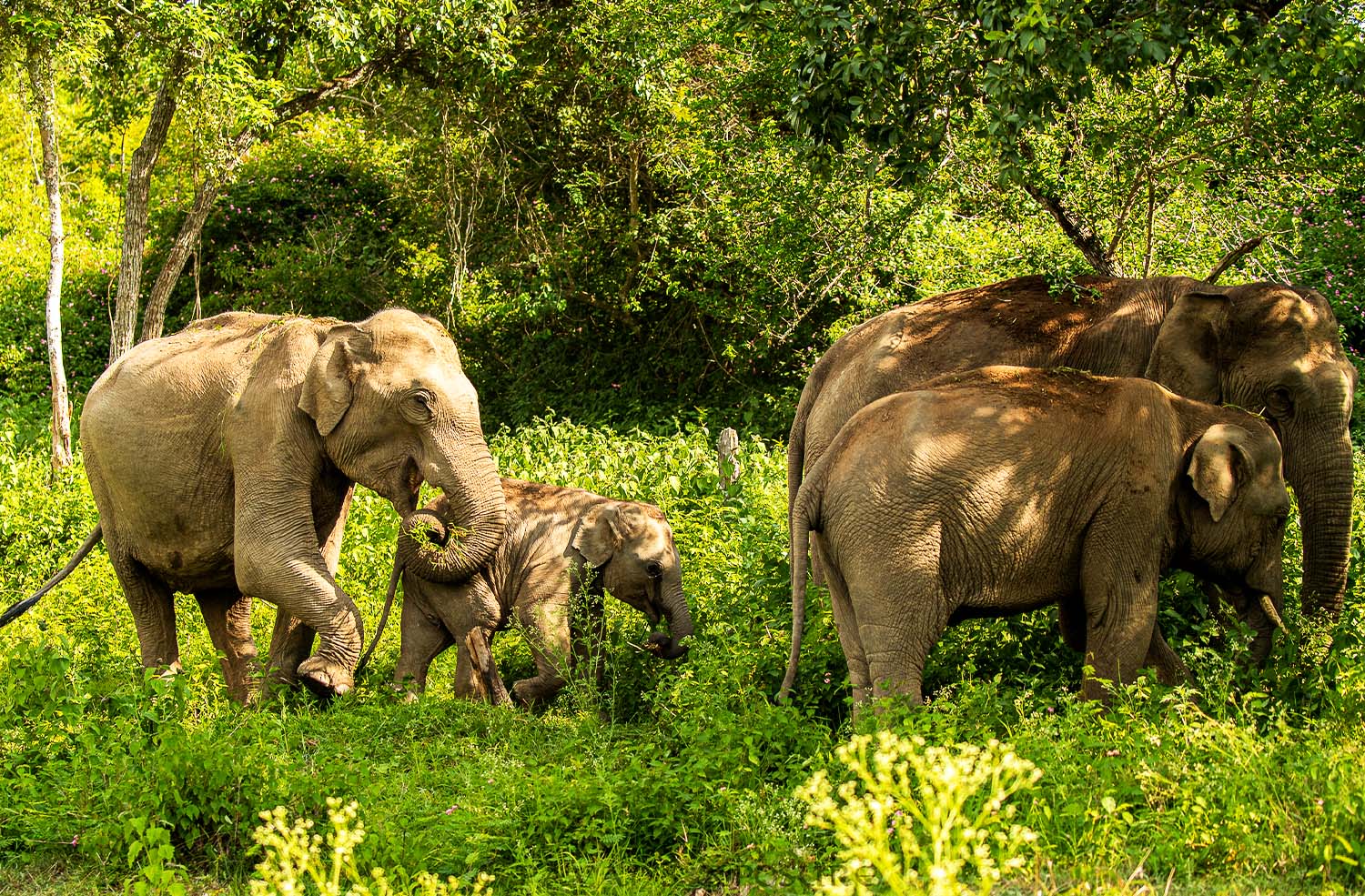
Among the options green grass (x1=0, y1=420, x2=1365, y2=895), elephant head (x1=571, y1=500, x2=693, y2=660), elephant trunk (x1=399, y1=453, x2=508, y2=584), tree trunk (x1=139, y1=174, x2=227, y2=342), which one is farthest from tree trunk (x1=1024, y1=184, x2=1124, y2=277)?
tree trunk (x1=139, y1=174, x2=227, y2=342)

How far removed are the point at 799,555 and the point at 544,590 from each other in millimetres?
2831

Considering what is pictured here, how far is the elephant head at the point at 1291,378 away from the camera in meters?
7.19

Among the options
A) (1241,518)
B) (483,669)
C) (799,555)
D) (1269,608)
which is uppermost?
(1241,518)

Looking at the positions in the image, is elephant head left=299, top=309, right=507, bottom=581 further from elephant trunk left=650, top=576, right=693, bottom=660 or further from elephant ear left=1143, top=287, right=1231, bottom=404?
elephant ear left=1143, top=287, right=1231, bottom=404

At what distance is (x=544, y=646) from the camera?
29.3 ft

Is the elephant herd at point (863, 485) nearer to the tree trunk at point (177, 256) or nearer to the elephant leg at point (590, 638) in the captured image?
the elephant leg at point (590, 638)

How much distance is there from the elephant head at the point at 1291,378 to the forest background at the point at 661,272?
502 millimetres

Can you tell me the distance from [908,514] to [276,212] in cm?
1733

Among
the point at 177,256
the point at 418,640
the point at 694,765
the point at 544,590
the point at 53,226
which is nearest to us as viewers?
the point at 694,765

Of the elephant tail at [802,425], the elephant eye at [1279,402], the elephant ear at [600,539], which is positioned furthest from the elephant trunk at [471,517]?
the elephant eye at [1279,402]

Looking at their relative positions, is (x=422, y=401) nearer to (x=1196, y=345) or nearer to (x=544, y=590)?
(x=544, y=590)

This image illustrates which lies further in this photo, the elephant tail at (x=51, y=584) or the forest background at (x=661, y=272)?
the elephant tail at (x=51, y=584)

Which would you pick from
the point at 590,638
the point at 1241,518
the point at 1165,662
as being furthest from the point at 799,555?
the point at 590,638

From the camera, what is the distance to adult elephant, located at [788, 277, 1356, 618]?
23.7 ft
